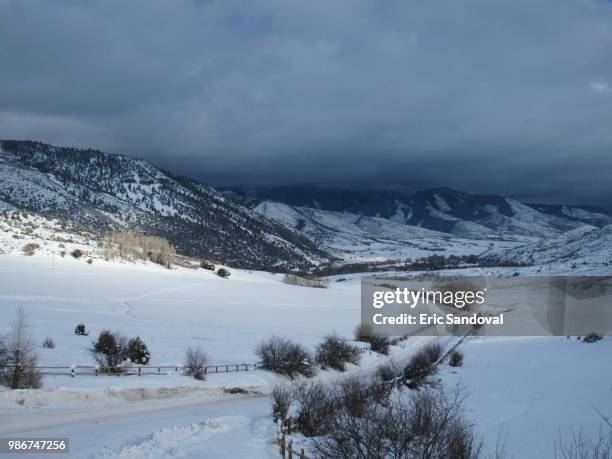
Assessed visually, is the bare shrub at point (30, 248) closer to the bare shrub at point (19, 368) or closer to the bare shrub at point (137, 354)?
the bare shrub at point (137, 354)

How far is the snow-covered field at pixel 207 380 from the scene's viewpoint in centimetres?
1916

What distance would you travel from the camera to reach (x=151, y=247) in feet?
417

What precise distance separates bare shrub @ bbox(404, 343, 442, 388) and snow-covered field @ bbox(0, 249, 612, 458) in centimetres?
138

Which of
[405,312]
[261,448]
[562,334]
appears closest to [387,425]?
[261,448]

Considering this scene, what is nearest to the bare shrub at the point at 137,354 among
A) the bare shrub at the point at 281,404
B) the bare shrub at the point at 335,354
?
the bare shrub at the point at 281,404

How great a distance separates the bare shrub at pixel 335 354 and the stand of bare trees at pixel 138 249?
80182 mm

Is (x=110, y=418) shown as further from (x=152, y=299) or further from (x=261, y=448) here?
(x=152, y=299)

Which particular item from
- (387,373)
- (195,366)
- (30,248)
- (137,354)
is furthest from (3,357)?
(30,248)

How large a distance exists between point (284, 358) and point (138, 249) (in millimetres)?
96447

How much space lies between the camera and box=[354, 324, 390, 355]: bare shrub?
50.9 m

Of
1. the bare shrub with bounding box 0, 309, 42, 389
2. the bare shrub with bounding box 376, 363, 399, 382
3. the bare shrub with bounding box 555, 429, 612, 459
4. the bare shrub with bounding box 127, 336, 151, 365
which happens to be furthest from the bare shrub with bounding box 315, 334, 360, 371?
the bare shrub with bounding box 0, 309, 42, 389

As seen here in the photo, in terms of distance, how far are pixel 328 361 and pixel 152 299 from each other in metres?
36.5

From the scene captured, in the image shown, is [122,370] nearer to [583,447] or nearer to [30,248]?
[583,447]

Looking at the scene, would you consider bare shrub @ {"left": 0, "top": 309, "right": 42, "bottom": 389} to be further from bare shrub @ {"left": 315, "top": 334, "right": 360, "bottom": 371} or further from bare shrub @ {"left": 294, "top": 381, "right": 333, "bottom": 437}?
bare shrub @ {"left": 315, "top": 334, "right": 360, "bottom": 371}
